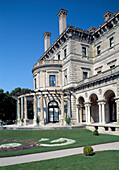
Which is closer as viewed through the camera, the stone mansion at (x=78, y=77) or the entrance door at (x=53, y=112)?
the stone mansion at (x=78, y=77)

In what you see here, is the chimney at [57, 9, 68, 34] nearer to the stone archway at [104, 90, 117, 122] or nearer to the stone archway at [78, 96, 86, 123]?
the stone archway at [78, 96, 86, 123]

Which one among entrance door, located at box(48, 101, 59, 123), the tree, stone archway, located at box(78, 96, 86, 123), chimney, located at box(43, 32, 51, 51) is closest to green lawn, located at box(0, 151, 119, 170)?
stone archway, located at box(78, 96, 86, 123)

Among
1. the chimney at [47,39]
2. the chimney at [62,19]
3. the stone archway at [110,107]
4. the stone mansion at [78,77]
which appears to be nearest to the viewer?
the stone archway at [110,107]

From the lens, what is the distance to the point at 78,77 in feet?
104

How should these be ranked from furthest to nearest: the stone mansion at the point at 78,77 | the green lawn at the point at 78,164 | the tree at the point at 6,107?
Answer: the tree at the point at 6,107 < the stone mansion at the point at 78,77 < the green lawn at the point at 78,164

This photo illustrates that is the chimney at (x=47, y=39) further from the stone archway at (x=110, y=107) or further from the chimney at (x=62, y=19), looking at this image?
the stone archway at (x=110, y=107)

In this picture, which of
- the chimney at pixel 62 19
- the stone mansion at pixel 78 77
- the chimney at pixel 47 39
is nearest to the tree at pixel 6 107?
the stone mansion at pixel 78 77

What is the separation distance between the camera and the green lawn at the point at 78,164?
9.06 m

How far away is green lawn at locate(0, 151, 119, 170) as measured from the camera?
9062mm

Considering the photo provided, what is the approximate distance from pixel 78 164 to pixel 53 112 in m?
23.9

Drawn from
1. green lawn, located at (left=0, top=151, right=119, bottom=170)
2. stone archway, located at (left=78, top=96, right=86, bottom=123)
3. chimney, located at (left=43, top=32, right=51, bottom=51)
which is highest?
chimney, located at (left=43, top=32, right=51, bottom=51)

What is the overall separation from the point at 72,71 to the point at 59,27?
39.9 ft

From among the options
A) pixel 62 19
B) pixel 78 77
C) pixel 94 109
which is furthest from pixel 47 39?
pixel 94 109

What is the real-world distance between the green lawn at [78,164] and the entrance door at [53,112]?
73.3 feet
